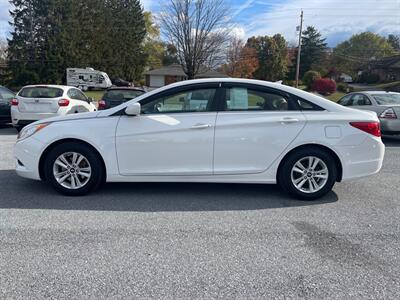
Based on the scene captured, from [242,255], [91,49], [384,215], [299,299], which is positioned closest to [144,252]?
[242,255]

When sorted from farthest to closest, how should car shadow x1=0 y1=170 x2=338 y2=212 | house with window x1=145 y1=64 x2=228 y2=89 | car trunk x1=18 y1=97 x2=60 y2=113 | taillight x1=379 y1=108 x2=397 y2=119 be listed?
house with window x1=145 y1=64 x2=228 y2=89, car trunk x1=18 y1=97 x2=60 y2=113, taillight x1=379 y1=108 x2=397 y2=119, car shadow x1=0 y1=170 x2=338 y2=212

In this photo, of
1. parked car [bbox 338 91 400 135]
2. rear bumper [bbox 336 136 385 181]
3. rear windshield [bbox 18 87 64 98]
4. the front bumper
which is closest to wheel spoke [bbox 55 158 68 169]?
the front bumper

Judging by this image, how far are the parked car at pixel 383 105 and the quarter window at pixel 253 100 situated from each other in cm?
608

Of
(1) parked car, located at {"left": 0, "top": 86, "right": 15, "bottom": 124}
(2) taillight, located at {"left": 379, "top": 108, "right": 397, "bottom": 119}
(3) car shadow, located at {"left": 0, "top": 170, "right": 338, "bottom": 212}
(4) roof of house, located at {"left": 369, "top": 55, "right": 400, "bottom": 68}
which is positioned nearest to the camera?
(3) car shadow, located at {"left": 0, "top": 170, "right": 338, "bottom": 212}

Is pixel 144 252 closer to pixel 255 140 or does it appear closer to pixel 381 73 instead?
pixel 255 140

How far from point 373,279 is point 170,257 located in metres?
1.69

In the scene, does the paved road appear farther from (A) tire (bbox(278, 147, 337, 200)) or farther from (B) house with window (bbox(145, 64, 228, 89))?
(B) house with window (bbox(145, 64, 228, 89))

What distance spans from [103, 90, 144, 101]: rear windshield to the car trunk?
1.72 metres

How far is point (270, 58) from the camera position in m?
62.1

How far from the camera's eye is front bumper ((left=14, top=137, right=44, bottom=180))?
4.64m

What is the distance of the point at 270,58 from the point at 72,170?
6141 cm

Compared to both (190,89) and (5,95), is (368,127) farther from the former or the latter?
(5,95)

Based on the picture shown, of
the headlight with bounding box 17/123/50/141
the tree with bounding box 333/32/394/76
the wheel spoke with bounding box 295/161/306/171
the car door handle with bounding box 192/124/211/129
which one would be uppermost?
the tree with bounding box 333/32/394/76

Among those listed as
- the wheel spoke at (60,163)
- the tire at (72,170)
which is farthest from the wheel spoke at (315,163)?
the wheel spoke at (60,163)
